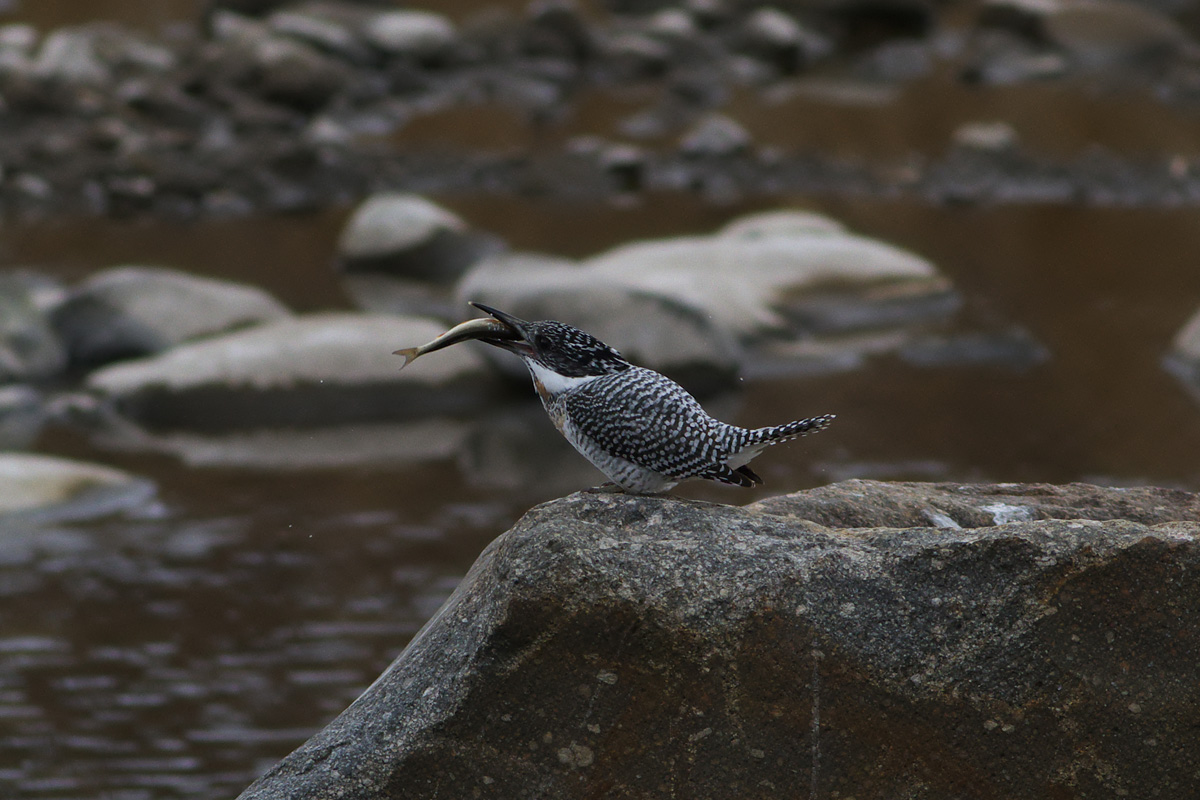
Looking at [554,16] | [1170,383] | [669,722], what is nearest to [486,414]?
[1170,383]

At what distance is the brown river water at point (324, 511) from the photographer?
7562 mm

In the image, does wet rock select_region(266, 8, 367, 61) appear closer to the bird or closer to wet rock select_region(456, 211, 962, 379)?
wet rock select_region(456, 211, 962, 379)

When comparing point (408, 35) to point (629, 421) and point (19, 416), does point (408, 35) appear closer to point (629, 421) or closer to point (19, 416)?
point (19, 416)

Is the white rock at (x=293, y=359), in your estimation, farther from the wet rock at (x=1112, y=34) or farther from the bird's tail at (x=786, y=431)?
the wet rock at (x=1112, y=34)

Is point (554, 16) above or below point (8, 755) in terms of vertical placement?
above

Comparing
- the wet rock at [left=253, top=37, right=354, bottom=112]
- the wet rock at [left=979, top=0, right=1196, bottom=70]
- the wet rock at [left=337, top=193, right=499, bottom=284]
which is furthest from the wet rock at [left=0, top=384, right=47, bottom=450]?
the wet rock at [left=979, top=0, right=1196, bottom=70]

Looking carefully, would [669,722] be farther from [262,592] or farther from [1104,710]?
[262,592]

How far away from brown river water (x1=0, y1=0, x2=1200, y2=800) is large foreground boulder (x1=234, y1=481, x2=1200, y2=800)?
3368 millimetres

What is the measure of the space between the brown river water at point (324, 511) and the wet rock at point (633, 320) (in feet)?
1.30

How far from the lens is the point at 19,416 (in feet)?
40.3

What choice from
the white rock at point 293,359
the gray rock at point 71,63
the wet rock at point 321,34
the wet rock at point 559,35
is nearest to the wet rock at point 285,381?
the white rock at point 293,359

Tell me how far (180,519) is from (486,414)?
2951 mm

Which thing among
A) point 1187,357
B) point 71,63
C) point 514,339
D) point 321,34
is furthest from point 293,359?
point 321,34

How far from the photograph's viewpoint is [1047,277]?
16.3 meters
